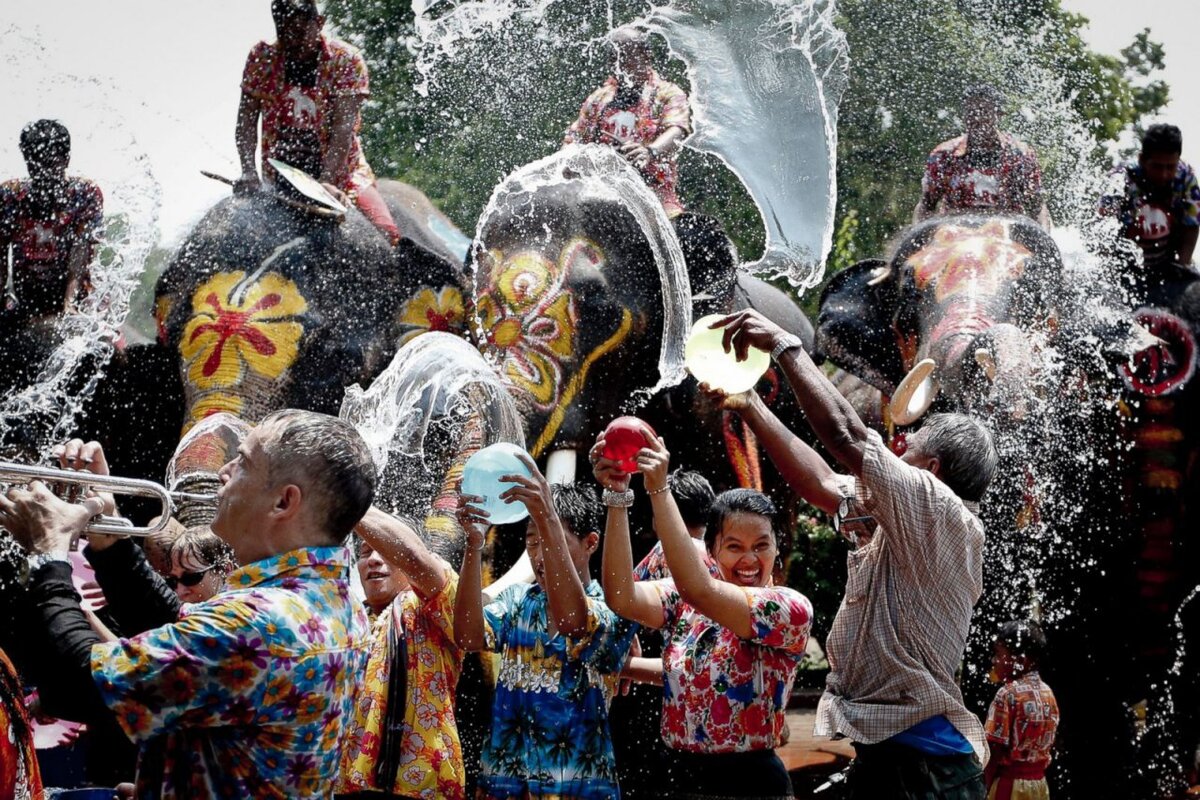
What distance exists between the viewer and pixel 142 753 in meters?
2.38

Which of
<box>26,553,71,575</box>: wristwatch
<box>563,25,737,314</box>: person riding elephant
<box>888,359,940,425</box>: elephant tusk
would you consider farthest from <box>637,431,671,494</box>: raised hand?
<box>563,25,737,314</box>: person riding elephant

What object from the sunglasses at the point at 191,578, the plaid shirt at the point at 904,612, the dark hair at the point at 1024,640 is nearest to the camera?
the plaid shirt at the point at 904,612

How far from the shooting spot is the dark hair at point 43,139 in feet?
23.7

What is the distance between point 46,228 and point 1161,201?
4.89 metres

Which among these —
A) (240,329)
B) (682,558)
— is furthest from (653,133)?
(682,558)

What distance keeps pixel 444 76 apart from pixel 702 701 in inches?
212

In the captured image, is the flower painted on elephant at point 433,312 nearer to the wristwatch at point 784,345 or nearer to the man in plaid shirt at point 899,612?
the man in plaid shirt at point 899,612

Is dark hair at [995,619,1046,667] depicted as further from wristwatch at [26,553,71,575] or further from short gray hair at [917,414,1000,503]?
wristwatch at [26,553,71,575]

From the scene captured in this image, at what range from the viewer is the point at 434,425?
577cm

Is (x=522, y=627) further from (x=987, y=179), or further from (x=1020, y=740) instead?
(x=987, y=179)

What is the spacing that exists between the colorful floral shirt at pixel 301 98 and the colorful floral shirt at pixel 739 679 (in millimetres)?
4088

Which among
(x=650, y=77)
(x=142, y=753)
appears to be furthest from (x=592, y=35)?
(x=142, y=753)

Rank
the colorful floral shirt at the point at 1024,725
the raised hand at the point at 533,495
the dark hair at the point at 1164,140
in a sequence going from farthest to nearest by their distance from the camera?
the dark hair at the point at 1164,140, the colorful floral shirt at the point at 1024,725, the raised hand at the point at 533,495

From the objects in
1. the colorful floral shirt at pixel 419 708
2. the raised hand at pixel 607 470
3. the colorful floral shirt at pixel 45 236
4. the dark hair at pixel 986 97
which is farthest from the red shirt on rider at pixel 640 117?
the raised hand at pixel 607 470
